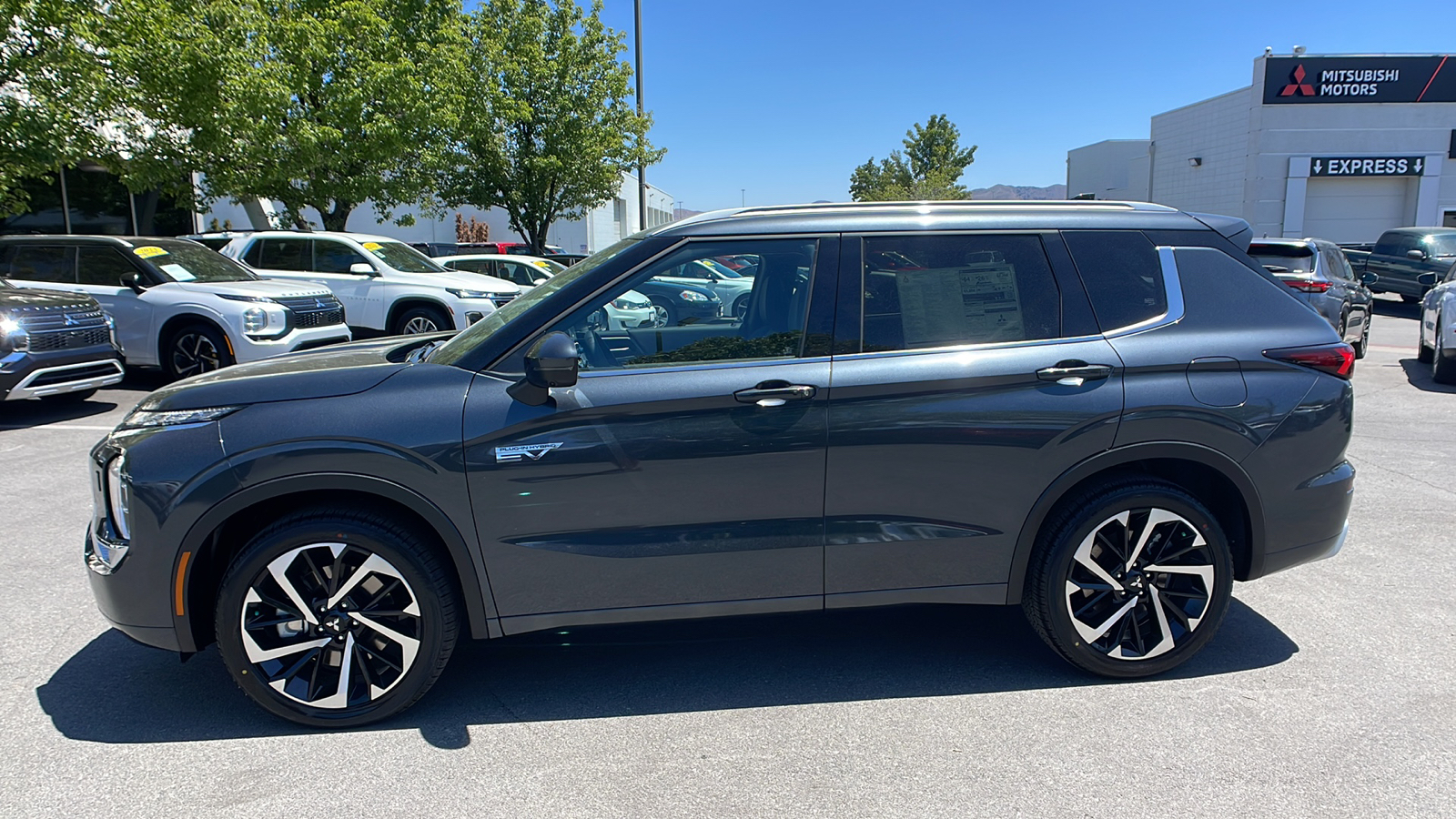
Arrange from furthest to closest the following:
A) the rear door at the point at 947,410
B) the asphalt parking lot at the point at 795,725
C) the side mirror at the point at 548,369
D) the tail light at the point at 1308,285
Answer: the tail light at the point at 1308,285
the rear door at the point at 947,410
the side mirror at the point at 548,369
the asphalt parking lot at the point at 795,725

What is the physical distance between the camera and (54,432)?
8281 millimetres

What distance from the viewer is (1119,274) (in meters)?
3.65

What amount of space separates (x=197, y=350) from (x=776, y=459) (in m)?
9.05

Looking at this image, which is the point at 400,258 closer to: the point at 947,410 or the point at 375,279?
the point at 375,279

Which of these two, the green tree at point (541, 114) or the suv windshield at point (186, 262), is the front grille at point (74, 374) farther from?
the green tree at point (541, 114)

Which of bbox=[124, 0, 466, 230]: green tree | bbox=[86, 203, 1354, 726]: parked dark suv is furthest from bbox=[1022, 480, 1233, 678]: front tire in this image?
bbox=[124, 0, 466, 230]: green tree

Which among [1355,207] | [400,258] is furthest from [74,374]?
[1355,207]

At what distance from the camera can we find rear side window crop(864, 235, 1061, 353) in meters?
3.48

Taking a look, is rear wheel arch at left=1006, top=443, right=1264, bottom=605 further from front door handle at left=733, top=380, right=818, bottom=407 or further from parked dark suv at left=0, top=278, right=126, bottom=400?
parked dark suv at left=0, top=278, right=126, bottom=400

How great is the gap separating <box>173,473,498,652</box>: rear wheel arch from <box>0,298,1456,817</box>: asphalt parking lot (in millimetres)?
417

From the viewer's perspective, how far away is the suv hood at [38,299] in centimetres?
838

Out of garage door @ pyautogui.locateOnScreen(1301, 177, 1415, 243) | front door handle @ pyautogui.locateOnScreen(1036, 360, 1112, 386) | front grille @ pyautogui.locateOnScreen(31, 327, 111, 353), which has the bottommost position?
front grille @ pyautogui.locateOnScreen(31, 327, 111, 353)

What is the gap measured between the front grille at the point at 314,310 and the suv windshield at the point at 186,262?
1.00m

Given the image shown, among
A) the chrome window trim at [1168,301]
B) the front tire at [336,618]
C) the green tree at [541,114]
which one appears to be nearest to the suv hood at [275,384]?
the front tire at [336,618]
